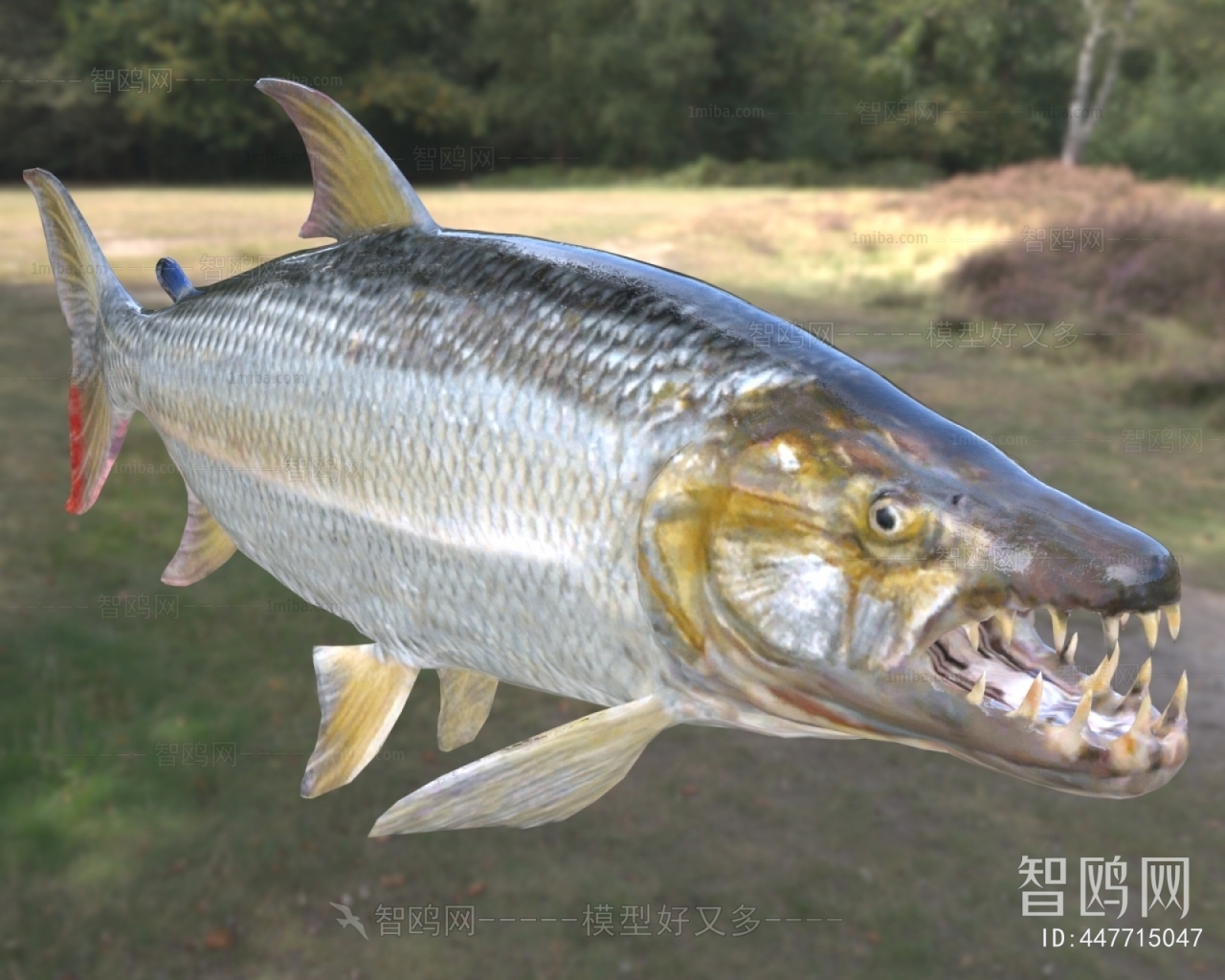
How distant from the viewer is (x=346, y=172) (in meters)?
2.22

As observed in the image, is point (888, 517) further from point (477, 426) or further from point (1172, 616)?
point (477, 426)

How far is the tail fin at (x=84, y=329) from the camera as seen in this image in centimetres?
274

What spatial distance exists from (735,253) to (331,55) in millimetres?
21899

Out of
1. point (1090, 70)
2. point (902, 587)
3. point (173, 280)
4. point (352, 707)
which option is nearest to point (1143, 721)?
point (902, 587)

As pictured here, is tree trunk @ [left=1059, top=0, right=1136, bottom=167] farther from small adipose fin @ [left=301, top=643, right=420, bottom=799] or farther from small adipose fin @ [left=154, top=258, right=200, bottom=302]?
small adipose fin @ [left=301, top=643, right=420, bottom=799]

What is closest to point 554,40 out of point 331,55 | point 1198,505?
point 331,55

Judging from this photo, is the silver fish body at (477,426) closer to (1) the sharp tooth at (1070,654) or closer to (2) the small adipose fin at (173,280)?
(2) the small adipose fin at (173,280)

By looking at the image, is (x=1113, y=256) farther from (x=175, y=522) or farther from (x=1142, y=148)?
(x=1142, y=148)

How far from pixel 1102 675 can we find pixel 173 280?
2100mm

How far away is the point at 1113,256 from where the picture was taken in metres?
14.5

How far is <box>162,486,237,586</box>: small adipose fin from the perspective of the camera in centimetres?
268

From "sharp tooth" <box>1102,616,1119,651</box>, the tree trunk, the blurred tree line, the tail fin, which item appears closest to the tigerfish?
"sharp tooth" <box>1102,616,1119,651</box>

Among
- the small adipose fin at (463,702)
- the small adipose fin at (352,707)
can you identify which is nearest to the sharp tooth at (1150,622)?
the small adipose fin at (463,702)

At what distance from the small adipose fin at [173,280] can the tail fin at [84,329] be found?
10 centimetres
